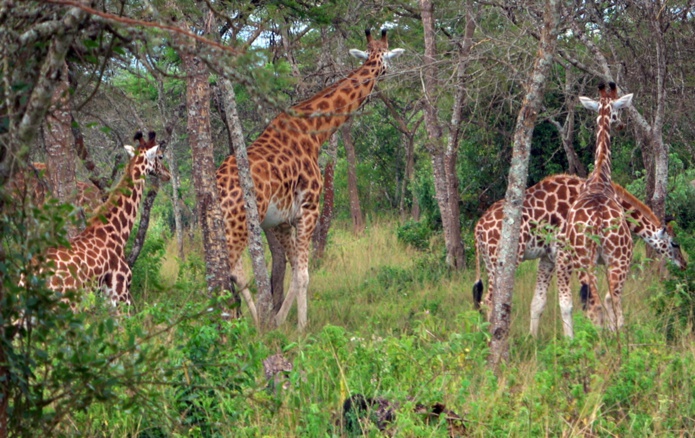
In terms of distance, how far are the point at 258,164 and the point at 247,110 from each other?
25.7ft

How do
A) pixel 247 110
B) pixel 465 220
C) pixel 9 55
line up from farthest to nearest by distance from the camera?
pixel 247 110 < pixel 465 220 < pixel 9 55

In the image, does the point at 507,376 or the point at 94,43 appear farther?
the point at 507,376

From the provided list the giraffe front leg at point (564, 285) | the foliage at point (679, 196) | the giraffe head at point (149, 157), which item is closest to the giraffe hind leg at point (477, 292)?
the giraffe front leg at point (564, 285)

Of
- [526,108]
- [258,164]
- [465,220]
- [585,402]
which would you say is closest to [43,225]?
[585,402]

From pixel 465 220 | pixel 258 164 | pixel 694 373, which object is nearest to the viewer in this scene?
pixel 694 373

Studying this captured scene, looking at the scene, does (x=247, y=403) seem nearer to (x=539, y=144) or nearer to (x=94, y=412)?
(x=94, y=412)

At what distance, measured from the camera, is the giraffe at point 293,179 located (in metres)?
8.92

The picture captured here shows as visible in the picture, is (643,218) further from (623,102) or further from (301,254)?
(301,254)

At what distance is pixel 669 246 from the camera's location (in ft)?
29.9

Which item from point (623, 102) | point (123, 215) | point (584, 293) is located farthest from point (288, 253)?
point (623, 102)

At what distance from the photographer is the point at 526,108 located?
6.29m

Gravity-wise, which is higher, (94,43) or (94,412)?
(94,43)

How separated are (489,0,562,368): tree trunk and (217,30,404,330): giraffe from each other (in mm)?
2885

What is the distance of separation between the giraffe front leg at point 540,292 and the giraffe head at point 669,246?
41.4 inches
